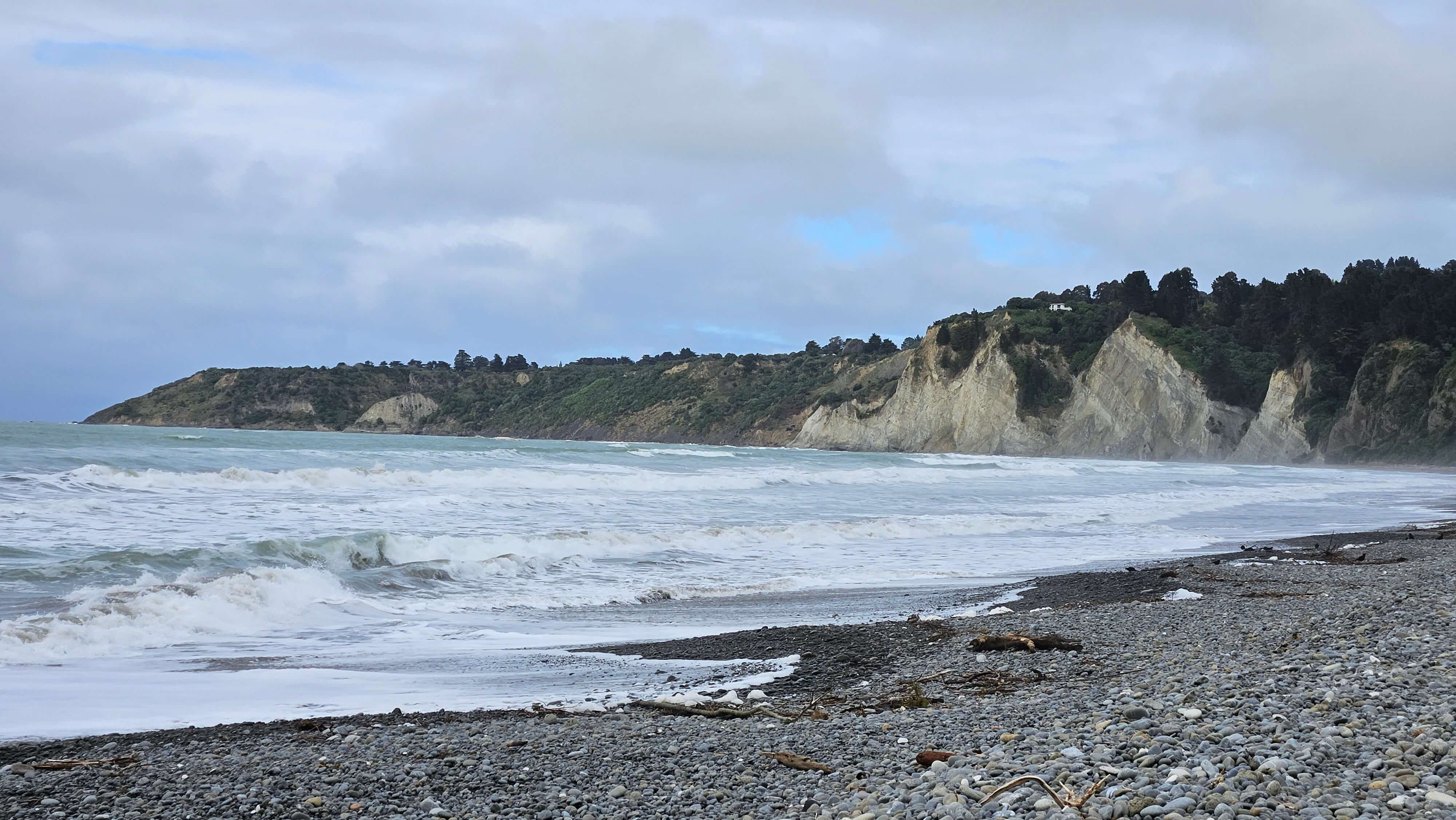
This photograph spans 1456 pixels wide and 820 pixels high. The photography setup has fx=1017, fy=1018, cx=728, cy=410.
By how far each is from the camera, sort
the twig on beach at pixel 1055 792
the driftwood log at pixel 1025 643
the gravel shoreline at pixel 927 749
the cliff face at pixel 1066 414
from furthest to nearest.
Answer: the cliff face at pixel 1066 414 → the driftwood log at pixel 1025 643 → the gravel shoreline at pixel 927 749 → the twig on beach at pixel 1055 792

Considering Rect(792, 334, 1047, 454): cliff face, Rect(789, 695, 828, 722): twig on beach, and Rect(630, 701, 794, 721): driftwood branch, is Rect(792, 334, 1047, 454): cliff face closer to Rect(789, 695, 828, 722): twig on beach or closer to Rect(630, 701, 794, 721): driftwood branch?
Rect(789, 695, 828, 722): twig on beach

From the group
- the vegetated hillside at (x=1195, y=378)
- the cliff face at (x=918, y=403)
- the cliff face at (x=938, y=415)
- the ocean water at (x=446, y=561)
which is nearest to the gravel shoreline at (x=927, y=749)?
the ocean water at (x=446, y=561)

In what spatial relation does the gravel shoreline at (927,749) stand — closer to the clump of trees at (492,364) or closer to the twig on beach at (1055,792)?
the twig on beach at (1055,792)

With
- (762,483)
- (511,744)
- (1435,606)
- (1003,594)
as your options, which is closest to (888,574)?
(1003,594)

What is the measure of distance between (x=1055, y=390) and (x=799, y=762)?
270 ft

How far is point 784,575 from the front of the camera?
14977mm

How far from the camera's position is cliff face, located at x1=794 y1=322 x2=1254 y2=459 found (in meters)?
72.9

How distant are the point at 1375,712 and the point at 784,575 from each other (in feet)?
35.2

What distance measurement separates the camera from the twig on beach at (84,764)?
5.25 metres

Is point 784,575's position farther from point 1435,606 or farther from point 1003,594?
point 1435,606

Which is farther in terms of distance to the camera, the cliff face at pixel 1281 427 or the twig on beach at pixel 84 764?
the cliff face at pixel 1281 427

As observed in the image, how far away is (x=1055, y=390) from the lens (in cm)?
8262

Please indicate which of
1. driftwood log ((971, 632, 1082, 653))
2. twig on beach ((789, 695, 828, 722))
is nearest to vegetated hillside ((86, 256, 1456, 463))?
driftwood log ((971, 632, 1082, 653))

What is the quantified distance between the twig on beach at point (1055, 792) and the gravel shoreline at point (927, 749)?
0.07 ft
